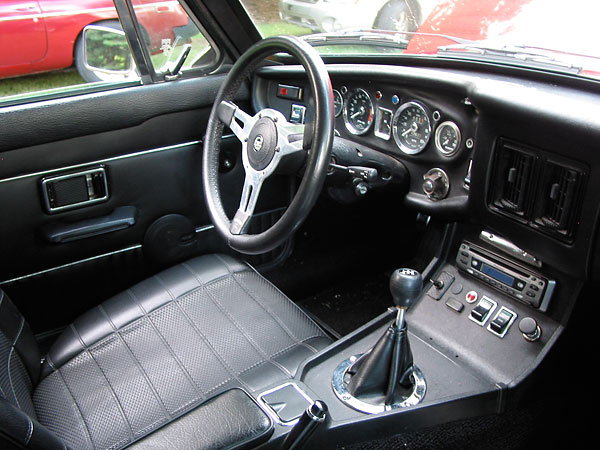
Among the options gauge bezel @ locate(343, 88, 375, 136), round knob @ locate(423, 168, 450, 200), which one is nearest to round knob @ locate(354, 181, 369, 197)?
round knob @ locate(423, 168, 450, 200)

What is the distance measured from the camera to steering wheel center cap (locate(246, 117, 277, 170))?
4.82ft

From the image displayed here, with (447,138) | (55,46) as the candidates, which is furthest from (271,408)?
(55,46)

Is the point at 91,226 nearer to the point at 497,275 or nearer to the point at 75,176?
the point at 75,176

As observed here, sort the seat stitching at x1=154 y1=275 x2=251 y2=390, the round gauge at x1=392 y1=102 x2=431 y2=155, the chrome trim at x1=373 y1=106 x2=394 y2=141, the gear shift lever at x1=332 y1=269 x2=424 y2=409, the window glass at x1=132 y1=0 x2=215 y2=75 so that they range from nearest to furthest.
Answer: the gear shift lever at x1=332 y1=269 x2=424 y2=409 < the seat stitching at x1=154 y1=275 x2=251 y2=390 < the round gauge at x1=392 y1=102 x2=431 y2=155 < the chrome trim at x1=373 y1=106 x2=394 y2=141 < the window glass at x1=132 y1=0 x2=215 y2=75

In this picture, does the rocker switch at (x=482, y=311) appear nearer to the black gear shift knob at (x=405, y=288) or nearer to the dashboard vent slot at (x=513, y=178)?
the dashboard vent slot at (x=513, y=178)

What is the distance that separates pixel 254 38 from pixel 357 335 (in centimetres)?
119

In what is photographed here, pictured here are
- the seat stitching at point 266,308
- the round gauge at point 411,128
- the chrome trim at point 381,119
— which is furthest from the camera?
the chrome trim at point 381,119

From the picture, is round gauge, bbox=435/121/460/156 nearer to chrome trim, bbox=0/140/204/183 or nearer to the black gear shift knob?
the black gear shift knob

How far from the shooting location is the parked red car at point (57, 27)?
197 cm

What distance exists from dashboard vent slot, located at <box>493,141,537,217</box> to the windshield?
0.85ft

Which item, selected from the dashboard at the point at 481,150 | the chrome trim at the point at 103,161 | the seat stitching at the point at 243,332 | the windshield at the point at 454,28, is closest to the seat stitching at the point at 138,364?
the seat stitching at the point at 243,332

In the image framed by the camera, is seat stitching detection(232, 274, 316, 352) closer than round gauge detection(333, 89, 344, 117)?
Yes

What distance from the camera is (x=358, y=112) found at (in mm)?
1941

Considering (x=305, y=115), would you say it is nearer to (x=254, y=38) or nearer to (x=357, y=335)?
(x=254, y=38)
